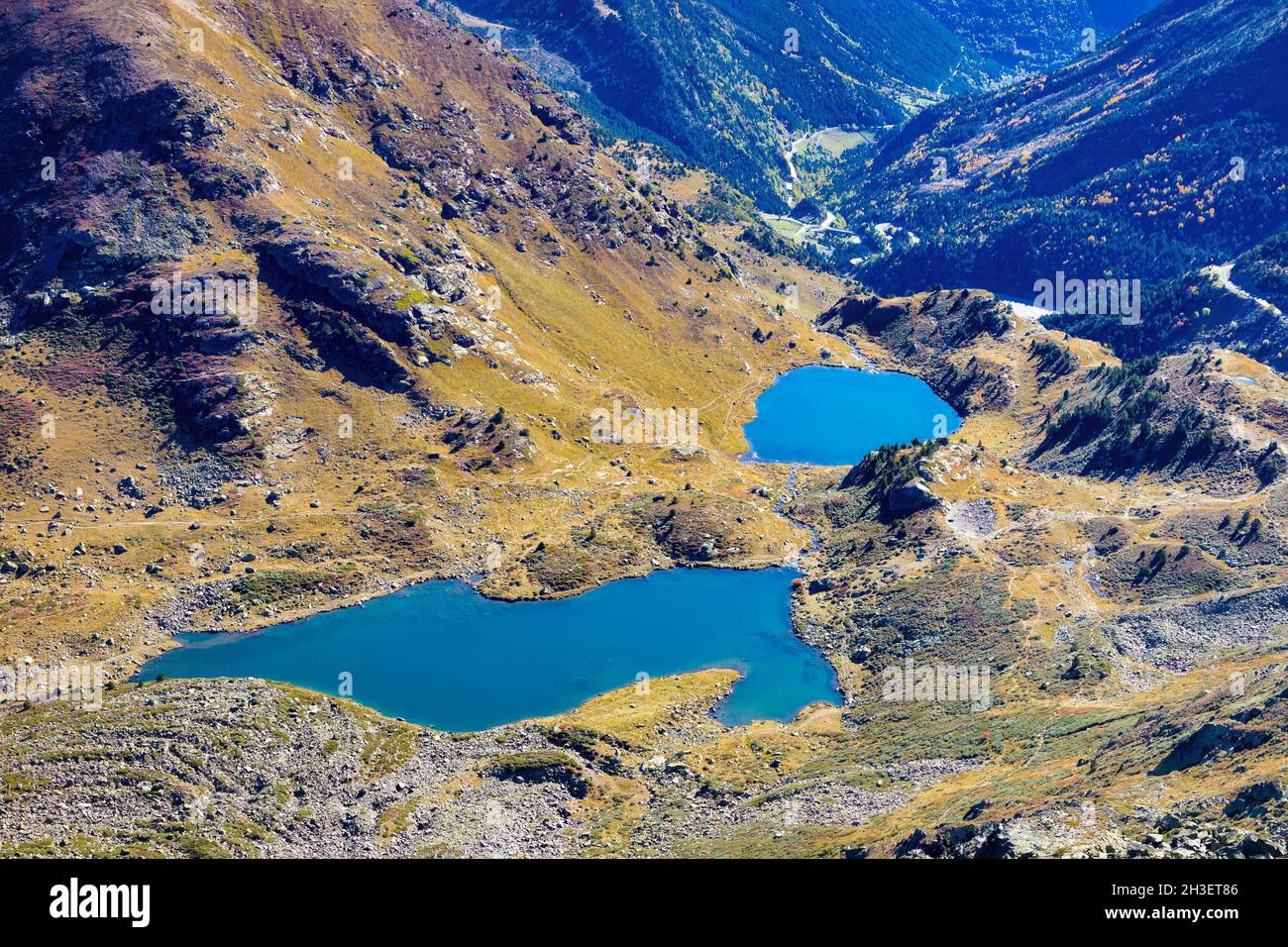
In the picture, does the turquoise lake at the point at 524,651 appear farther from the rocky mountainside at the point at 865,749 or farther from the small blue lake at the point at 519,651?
the rocky mountainside at the point at 865,749

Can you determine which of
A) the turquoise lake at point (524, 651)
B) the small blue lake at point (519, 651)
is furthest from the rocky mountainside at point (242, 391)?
the small blue lake at point (519, 651)

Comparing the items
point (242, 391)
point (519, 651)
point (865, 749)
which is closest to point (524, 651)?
point (519, 651)

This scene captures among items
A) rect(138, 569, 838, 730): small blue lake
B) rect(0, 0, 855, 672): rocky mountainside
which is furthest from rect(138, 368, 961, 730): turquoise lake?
rect(0, 0, 855, 672): rocky mountainside

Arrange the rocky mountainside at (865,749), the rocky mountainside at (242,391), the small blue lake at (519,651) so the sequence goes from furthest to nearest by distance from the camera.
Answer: the rocky mountainside at (242,391)
the small blue lake at (519,651)
the rocky mountainside at (865,749)

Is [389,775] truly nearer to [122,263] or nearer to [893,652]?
[893,652]

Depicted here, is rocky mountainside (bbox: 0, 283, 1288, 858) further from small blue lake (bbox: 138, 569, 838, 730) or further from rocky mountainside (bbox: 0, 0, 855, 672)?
rocky mountainside (bbox: 0, 0, 855, 672)

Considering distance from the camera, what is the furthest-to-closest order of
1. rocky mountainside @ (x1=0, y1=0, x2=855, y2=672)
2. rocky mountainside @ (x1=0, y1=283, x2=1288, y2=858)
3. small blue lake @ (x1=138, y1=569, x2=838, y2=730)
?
1. rocky mountainside @ (x1=0, y1=0, x2=855, y2=672)
2. small blue lake @ (x1=138, y1=569, x2=838, y2=730)
3. rocky mountainside @ (x1=0, y1=283, x2=1288, y2=858)

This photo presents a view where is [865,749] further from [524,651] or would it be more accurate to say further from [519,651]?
[519,651]
